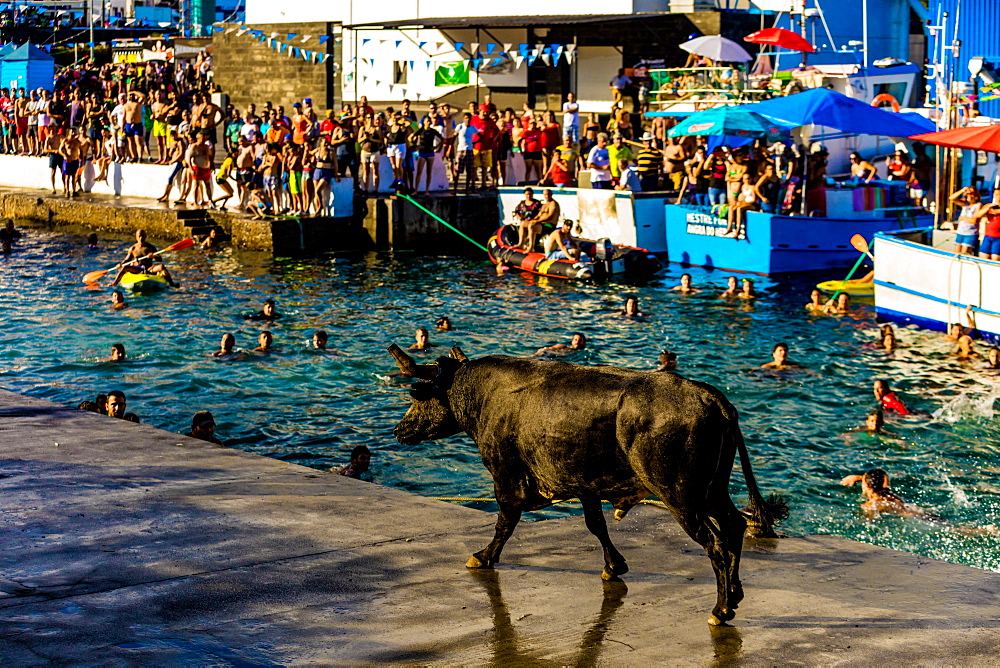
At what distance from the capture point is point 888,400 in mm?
15359

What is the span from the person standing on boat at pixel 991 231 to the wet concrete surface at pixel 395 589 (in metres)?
12.0

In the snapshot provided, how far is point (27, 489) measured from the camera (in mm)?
9148

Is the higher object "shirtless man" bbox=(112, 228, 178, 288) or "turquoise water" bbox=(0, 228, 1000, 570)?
"shirtless man" bbox=(112, 228, 178, 288)

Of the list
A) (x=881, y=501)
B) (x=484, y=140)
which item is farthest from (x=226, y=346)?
(x=484, y=140)

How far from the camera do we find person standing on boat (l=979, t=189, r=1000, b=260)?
62.3 ft

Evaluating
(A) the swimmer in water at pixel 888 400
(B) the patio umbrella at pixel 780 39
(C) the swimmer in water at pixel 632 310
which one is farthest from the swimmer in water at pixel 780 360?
(B) the patio umbrella at pixel 780 39

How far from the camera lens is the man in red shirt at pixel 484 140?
30689 millimetres

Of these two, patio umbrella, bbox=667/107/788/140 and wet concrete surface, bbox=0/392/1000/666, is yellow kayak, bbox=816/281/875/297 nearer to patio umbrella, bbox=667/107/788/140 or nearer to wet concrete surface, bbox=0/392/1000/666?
patio umbrella, bbox=667/107/788/140

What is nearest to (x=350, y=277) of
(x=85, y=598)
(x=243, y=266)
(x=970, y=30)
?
(x=243, y=266)

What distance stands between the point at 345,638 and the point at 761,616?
233 centimetres

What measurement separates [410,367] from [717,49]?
24.1 metres

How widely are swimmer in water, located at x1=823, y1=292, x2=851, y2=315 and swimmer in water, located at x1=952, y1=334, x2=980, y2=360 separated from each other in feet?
12.0

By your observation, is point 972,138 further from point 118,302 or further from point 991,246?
point 118,302

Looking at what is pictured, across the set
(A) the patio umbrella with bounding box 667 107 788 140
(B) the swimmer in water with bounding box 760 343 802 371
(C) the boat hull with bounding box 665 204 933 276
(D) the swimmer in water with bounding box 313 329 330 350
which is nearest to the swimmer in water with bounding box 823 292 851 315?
(C) the boat hull with bounding box 665 204 933 276
